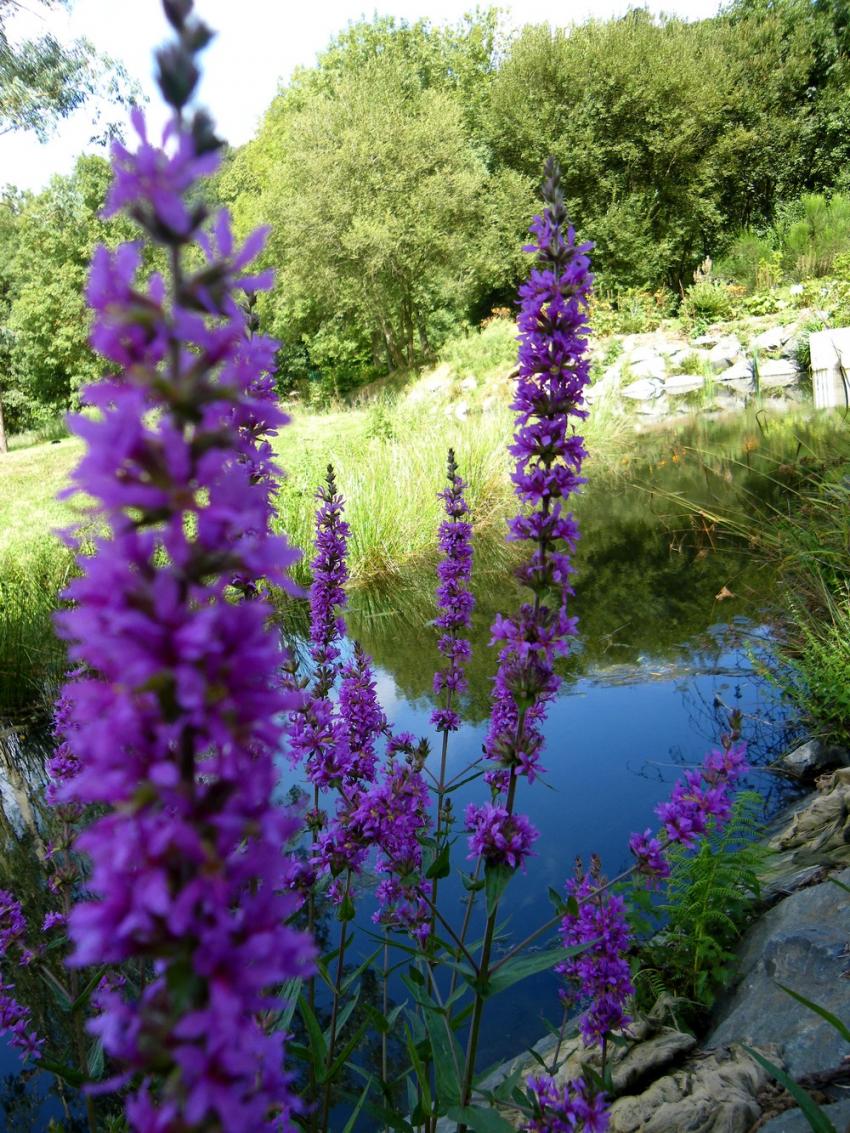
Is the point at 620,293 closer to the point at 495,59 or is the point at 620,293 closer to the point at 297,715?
the point at 495,59

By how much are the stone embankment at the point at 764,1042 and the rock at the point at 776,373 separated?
59.7 ft

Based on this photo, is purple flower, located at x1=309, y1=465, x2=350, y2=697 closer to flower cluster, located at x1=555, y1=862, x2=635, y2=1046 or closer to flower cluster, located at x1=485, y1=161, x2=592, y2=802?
flower cluster, located at x1=485, y1=161, x2=592, y2=802

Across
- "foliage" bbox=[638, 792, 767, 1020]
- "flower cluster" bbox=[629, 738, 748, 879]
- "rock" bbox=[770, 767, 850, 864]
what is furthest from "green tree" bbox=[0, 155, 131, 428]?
"flower cluster" bbox=[629, 738, 748, 879]

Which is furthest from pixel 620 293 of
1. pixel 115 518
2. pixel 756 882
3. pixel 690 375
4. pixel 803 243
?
pixel 115 518

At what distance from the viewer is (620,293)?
28.7 m

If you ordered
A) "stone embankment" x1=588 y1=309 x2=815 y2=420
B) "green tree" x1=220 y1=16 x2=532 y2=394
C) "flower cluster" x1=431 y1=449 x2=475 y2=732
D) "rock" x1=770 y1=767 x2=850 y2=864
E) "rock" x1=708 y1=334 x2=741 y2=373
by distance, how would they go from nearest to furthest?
"flower cluster" x1=431 y1=449 x2=475 y2=732 → "rock" x1=770 y1=767 x2=850 y2=864 → "stone embankment" x1=588 y1=309 x2=815 y2=420 → "rock" x1=708 y1=334 x2=741 y2=373 → "green tree" x1=220 y1=16 x2=532 y2=394

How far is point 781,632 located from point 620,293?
2518cm

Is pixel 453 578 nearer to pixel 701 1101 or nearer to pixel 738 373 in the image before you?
pixel 701 1101

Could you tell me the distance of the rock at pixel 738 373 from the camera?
2017 cm

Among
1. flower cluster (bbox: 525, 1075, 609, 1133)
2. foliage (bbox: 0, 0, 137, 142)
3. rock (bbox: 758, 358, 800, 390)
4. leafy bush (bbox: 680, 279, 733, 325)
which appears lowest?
flower cluster (bbox: 525, 1075, 609, 1133)

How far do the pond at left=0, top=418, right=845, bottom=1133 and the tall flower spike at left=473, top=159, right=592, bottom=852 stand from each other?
783mm

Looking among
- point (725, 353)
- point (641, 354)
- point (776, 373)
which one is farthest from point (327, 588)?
point (641, 354)

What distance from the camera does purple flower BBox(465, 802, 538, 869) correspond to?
2.05 meters

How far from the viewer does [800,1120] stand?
2117 mm
